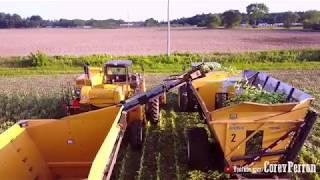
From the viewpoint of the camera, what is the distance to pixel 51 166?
5.32m

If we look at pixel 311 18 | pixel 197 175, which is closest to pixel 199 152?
pixel 197 175

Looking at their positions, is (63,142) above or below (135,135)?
above

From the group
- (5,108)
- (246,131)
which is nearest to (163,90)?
(246,131)

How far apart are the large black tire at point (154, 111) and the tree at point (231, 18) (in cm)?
6374

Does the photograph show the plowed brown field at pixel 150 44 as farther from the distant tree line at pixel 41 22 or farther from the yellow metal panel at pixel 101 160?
the distant tree line at pixel 41 22

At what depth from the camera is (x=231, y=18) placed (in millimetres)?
71438

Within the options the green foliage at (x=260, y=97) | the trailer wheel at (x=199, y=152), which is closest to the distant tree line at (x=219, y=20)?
the green foliage at (x=260, y=97)

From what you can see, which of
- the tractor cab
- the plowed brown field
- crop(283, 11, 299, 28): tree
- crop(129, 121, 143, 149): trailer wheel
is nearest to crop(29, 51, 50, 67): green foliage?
the plowed brown field

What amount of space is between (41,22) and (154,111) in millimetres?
93821

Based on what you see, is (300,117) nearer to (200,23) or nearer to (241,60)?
(241,60)

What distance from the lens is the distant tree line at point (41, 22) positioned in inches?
3391

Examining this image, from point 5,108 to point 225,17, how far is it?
65947 millimetres

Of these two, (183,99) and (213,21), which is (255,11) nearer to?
(213,21)

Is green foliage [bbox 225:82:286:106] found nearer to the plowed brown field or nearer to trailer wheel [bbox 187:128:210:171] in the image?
trailer wheel [bbox 187:128:210:171]
